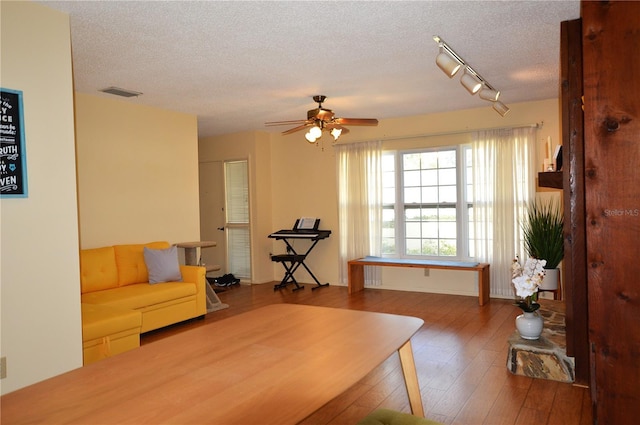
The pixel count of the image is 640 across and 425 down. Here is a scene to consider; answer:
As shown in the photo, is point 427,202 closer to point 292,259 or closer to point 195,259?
point 292,259

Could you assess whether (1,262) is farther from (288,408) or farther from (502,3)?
(502,3)

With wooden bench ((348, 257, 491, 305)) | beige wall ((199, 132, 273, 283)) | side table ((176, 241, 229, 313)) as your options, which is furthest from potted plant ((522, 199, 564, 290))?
beige wall ((199, 132, 273, 283))

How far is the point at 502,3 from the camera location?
2863 millimetres

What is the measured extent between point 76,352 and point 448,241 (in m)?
4.66

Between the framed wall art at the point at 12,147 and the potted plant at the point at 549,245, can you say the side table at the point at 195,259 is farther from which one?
the potted plant at the point at 549,245

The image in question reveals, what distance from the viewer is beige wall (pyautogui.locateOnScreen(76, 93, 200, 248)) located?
487 cm

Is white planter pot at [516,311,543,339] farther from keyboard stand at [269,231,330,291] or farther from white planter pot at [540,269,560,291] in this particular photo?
keyboard stand at [269,231,330,291]

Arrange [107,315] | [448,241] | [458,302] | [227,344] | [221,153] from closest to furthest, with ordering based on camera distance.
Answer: [227,344] < [107,315] < [458,302] < [448,241] < [221,153]

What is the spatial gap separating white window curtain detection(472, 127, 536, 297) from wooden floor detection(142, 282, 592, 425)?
69 cm

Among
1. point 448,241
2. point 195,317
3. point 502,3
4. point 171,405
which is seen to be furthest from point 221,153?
point 171,405

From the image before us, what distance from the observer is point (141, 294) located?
14.5 ft

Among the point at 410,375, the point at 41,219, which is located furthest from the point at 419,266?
the point at 41,219

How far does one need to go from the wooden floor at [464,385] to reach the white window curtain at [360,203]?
4.89ft

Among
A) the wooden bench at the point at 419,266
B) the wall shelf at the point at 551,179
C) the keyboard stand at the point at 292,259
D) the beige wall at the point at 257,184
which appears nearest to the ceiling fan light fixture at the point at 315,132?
the wall shelf at the point at 551,179
